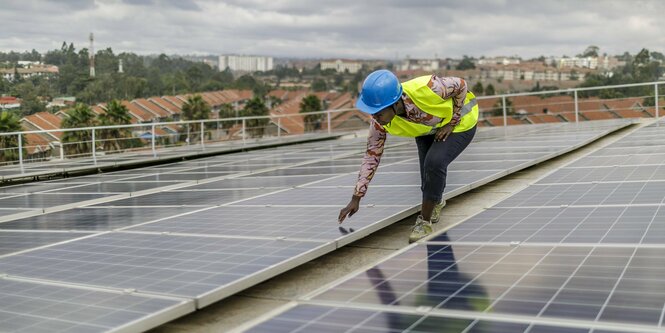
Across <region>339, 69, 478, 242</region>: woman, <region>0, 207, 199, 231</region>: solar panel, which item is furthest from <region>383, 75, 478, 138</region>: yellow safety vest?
<region>0, 207, 199, 231</region>: solar panel

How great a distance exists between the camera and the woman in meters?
5.45

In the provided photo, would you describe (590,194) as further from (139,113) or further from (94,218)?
(139,113)

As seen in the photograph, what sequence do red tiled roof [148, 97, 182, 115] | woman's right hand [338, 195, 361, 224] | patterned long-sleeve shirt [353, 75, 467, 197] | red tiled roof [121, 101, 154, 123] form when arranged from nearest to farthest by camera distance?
patterned long-sleeve shirt [353, 75, 467, 197] → woman's right hand [338, 195, 361, 224] → red tiled roof [121, 101, 154, 123] → red tiled roof [148, 97, 182, 115]

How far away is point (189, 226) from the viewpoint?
6.45 metres

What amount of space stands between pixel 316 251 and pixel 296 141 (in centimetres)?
1799

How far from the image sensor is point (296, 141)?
902 inches

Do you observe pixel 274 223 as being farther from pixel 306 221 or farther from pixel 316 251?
pixel 316 251

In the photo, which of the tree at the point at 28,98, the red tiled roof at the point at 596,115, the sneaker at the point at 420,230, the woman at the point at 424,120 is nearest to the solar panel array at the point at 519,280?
the sneaker at the point at 420,230

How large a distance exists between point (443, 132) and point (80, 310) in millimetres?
3504

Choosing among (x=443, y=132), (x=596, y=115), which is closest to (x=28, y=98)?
(x=596, y=115)

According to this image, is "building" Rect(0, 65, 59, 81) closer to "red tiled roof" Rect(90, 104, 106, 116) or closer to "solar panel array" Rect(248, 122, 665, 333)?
"red tiled roof" Rect(90, 104, 106, 116)

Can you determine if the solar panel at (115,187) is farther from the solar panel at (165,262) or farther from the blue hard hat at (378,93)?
the blue hard hat at (378,93)

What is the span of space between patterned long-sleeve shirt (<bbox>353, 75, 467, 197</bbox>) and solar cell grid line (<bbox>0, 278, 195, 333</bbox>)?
8.34 ft

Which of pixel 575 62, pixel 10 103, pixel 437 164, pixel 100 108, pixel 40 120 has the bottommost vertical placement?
pixel 437 164
